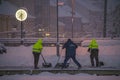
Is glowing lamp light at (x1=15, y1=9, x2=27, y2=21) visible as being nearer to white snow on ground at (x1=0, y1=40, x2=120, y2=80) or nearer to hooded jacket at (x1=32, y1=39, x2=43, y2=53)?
white snow on ground at (x1=0, y1=40, x2=120, y2=80)

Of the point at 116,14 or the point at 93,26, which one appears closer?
the point at 116,14

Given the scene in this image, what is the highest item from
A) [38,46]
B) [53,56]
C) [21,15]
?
[21,15]

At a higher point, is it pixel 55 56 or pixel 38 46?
pixel 38 46

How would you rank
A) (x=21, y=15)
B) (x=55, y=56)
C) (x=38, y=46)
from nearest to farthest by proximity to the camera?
1. (x=38, y=46)
2. (x=55, y=56)
3. (x=21, y=15)

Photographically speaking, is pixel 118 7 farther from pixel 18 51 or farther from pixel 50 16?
pixel 18 51

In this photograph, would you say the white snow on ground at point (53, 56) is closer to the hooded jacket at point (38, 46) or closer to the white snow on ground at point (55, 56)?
the white snow on ground at point (55, 56)

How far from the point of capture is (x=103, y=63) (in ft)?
79.5

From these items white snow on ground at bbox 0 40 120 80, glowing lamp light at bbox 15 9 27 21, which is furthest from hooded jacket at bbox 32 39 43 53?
glowing lamp light at bbox 15 9 27 21

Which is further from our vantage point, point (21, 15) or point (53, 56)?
point (21, 15)

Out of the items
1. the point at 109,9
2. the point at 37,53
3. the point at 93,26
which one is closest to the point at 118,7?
the point at 109,9

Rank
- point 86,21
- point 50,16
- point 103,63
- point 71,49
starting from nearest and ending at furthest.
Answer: point 71,49
point 103,63
point 50,16
point 86,21

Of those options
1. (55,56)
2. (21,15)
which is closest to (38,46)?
(55,56)

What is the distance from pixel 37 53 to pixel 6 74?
8.80 ft

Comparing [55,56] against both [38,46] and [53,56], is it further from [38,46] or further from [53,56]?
[38,46]
